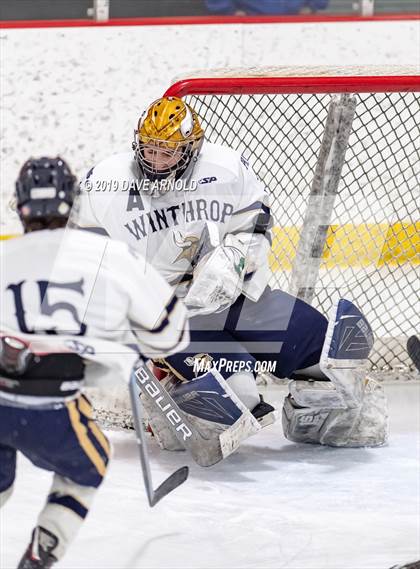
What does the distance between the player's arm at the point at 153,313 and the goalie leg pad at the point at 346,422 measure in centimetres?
153

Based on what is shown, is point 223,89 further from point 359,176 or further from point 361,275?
point 361,275

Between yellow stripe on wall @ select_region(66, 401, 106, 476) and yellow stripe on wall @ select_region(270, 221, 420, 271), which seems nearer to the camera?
yellow stripe on wall @ select_region(66, 401, 106, 476)

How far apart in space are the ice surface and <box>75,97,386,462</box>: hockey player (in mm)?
152

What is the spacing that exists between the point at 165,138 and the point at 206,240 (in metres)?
0.24

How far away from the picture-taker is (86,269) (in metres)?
1.72

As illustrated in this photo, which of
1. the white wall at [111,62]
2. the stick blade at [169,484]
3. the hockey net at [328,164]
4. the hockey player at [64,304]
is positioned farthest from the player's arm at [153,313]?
the white wall at [111,62]

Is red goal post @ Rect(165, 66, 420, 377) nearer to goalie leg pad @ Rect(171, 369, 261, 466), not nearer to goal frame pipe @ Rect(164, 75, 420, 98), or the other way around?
goal frame pipe @ Rect(164, 75, 420, 98)

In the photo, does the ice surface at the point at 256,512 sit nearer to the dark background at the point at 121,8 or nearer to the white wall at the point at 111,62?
the white wall at the point at 111,62

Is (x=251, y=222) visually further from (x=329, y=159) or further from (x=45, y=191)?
(x=45, y=191)

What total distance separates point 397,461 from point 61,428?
1.49 m

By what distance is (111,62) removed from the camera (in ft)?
15.0

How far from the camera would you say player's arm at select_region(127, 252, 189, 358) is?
1.73m

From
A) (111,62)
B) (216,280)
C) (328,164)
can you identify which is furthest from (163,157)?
(111,62)
